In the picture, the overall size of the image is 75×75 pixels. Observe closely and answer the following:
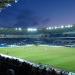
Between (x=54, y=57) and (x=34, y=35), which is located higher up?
(x=34, y=35)

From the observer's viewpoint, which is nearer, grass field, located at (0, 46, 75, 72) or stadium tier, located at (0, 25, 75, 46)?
grass field, located at (0, 46, 75, 72)

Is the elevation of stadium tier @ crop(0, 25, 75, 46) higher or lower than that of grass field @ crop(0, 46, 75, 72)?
higher

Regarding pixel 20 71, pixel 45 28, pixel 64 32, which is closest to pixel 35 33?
pixel 45 28

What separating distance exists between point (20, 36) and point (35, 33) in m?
6.92

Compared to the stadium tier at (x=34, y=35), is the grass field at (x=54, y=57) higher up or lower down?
lower down

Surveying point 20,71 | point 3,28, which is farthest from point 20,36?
point 20,71

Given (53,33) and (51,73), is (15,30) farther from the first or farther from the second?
(51,73)

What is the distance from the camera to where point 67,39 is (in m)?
53.8

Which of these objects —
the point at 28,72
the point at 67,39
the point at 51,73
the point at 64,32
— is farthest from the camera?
the point at 64,32

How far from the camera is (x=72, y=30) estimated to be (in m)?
56.3

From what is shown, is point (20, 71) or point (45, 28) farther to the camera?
point (45, 28)

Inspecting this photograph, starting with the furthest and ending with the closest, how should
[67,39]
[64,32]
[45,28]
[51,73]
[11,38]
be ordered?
[45,28]
[11,38]
[64,32]
[67,39]
[51,73]

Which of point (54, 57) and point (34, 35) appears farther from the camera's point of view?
point (34, 35)

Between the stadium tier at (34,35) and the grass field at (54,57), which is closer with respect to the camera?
the grass field at (54,57)
